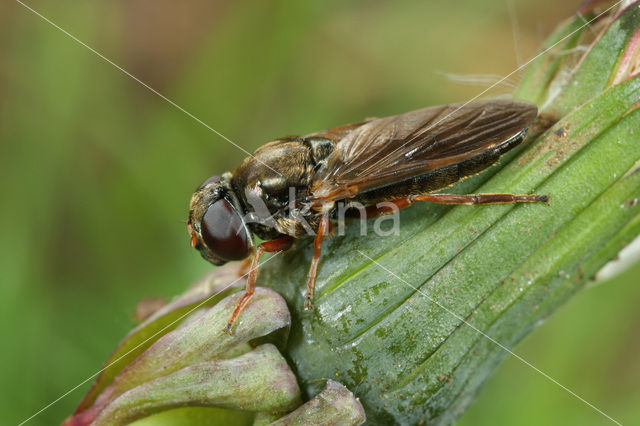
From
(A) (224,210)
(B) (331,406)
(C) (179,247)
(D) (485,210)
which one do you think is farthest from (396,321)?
(C) (179,247)

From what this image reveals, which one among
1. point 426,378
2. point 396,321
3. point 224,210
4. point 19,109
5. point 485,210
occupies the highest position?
point 19,109

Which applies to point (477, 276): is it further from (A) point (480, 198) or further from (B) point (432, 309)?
(A) point (480, 198)

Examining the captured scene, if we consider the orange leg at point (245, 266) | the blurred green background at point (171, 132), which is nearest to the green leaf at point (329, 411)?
the orange leg at point (245, 266)

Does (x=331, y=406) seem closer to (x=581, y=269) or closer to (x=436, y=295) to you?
(x=436, y=295)

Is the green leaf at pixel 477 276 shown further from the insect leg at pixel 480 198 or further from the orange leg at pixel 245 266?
the orange leg at pixel 245 266

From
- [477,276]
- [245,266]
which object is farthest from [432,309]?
[245,266]
